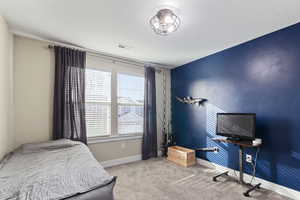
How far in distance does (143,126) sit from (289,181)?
271cm

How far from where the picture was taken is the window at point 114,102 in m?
3.06

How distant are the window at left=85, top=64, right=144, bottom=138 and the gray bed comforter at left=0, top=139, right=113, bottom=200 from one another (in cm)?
108

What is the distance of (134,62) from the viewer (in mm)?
3600

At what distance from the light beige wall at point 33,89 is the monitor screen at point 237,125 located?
10.1 feet

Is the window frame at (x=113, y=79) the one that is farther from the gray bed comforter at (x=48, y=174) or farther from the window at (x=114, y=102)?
the gray bed comforter at (x=48, y=174)

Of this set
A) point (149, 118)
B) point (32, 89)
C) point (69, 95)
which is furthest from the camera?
point (149, 118)

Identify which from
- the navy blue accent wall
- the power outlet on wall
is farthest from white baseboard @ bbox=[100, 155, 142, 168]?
the power outlet on wall

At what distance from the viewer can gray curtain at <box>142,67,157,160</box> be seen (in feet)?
11.9

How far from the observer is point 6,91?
205 centimetres

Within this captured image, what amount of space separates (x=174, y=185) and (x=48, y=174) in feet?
5.95

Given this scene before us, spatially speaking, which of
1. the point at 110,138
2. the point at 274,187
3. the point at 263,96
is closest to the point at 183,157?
the point at 274,187

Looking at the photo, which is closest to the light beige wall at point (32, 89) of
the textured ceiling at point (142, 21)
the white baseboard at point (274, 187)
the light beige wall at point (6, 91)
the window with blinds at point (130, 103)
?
the light beige wall at point (6, 91)

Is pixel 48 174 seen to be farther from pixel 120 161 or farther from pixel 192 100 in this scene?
pixel 192 100

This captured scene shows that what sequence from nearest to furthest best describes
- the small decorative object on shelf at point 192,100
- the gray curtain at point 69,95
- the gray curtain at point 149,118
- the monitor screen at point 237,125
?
1. the monitor screen at point 237,125
2. the gray curtain at point 69,95
3. the small decorative object on shelf at point 192,100
4. the gray curtain at point 149,118
